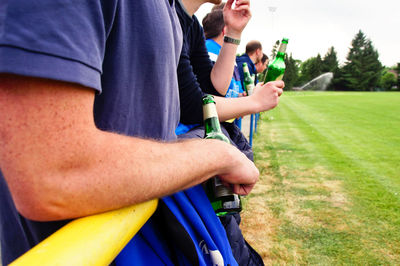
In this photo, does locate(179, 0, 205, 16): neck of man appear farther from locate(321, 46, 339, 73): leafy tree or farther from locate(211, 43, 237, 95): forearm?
locate(321, 46, 339, 73): leafy tree

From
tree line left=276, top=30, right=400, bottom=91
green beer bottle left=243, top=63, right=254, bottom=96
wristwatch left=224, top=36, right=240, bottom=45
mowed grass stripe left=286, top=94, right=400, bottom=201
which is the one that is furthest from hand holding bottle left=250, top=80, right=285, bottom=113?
tree line left=276, top=30, right=400, bottom=91

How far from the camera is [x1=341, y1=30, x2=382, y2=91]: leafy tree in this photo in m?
66.2

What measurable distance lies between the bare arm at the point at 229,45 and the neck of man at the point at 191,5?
45 centimetres

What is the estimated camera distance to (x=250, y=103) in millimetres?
1804

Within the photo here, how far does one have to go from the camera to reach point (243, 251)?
1568 mm

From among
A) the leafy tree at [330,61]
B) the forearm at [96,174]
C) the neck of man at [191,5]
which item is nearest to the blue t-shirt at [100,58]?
the forearm at [96,174]

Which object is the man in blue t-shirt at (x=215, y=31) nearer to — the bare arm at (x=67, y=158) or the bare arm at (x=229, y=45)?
the bare arm at (x=229, y=45)

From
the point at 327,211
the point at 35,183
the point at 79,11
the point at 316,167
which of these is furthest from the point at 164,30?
the point at 316,167

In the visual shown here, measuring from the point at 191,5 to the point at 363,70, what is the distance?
259 feet

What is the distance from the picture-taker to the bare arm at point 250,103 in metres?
1.72

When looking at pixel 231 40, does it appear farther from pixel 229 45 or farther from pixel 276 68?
pixel 276 68

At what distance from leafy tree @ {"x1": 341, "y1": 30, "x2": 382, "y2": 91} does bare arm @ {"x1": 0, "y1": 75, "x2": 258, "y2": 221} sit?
3021 inches

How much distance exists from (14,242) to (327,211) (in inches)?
146

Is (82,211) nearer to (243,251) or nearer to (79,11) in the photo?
(79,11)
